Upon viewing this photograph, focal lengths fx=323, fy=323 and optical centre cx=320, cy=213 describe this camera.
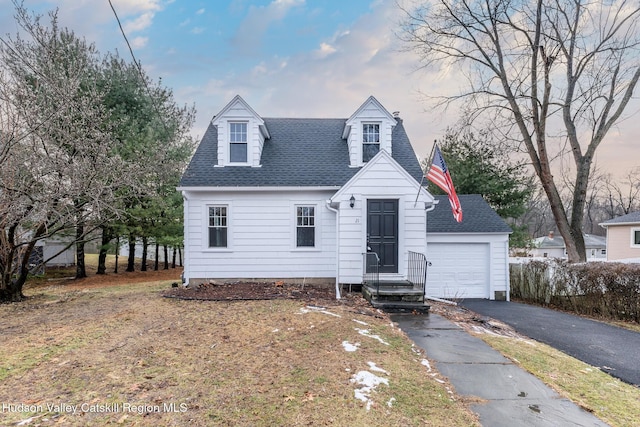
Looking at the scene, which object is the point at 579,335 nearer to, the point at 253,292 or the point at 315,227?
the point at 315,227

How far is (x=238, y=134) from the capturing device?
10.6 meters

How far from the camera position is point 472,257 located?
11.0 metres

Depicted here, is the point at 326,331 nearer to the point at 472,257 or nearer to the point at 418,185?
the point at 418,185

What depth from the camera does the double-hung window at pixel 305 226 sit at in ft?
Result: 33.3

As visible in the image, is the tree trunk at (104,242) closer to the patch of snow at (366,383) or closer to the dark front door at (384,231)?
the dark front door at (384,231)

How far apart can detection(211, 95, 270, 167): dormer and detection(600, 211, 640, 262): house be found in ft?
81.7

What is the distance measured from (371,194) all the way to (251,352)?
214 inches

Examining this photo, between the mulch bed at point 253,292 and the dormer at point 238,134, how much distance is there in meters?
3.85

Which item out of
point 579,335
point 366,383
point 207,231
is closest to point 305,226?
point 207,231

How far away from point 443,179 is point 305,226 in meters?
4.41

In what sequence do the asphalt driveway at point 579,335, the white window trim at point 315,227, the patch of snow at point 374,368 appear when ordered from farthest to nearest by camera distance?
the white window trim at point 315,227
the asphalt driveway at point 579,335
the patch of snow at point 374,368

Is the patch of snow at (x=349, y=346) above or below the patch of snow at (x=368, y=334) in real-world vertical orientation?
above

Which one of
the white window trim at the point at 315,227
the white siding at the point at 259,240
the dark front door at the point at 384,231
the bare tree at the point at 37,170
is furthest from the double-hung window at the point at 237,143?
the dark front door at the point at 384,231

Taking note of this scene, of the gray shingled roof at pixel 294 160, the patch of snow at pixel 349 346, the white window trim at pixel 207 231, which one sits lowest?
the patch of snow at pixel 349 346
